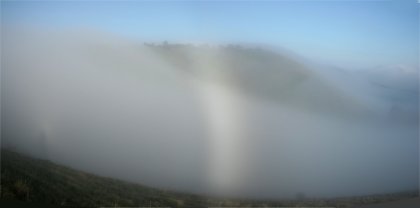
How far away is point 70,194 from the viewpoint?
512cm

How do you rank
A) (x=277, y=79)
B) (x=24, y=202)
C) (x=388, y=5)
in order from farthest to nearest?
(x=388, y=5) < (x=277, y=79) < (x=24, y=202)

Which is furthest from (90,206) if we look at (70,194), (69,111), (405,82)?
(405,82)

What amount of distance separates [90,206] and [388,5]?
440cm

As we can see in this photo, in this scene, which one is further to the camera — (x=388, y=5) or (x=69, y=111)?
(x=388, y=5)

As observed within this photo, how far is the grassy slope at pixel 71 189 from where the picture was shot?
199 inches

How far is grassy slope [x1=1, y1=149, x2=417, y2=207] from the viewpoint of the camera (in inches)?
199

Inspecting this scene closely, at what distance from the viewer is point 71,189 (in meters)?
5.14

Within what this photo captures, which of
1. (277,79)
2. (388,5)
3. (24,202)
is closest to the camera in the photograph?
(24,202)

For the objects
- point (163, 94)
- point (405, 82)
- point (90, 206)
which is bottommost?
point (90, 206)

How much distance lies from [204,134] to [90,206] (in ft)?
4.97

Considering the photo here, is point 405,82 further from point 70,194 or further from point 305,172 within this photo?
point 70,194

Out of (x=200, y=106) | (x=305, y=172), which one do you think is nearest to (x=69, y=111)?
(x=200, y=106)

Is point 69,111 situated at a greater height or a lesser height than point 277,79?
lesser

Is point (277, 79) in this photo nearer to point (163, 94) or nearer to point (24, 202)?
point (163, 94)
